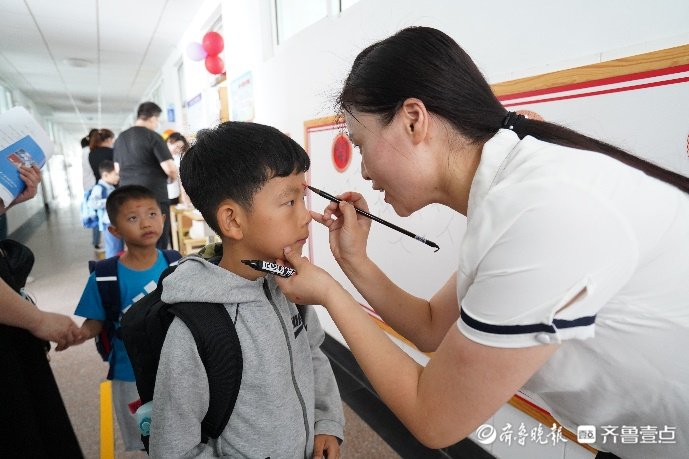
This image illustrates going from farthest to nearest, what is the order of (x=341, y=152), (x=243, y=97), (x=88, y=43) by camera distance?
(x=88, y=43), (x=243, y=97), (x=341, y=152)

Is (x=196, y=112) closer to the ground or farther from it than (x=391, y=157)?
farther from it

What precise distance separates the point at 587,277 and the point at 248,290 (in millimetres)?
593

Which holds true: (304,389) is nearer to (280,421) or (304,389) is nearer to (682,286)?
(280,421)

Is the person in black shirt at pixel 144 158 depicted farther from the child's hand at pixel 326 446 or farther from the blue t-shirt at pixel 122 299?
the child's hand at pixel 326 446

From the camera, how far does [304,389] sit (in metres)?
0.85

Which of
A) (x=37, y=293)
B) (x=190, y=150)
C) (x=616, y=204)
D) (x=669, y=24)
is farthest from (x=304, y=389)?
(x=37, y=293)

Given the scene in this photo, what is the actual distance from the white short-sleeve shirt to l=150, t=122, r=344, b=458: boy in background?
0.40 meters

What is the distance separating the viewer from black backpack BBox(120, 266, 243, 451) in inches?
27.3

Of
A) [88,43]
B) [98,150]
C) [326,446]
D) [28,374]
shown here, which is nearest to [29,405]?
[28,374]

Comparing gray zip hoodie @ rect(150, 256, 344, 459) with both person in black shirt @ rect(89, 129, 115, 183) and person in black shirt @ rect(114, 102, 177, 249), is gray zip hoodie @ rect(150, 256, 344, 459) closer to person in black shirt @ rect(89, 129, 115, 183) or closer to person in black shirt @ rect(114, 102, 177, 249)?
person in black shirt @ rect(114, 102, 177, 249)

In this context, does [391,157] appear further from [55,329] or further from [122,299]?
[122,299]

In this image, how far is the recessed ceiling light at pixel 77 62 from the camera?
19.5 ft

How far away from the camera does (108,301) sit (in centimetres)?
126

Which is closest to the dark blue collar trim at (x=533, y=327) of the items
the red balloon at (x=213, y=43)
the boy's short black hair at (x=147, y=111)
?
the boy's short black hair at (x=147, y=111)
